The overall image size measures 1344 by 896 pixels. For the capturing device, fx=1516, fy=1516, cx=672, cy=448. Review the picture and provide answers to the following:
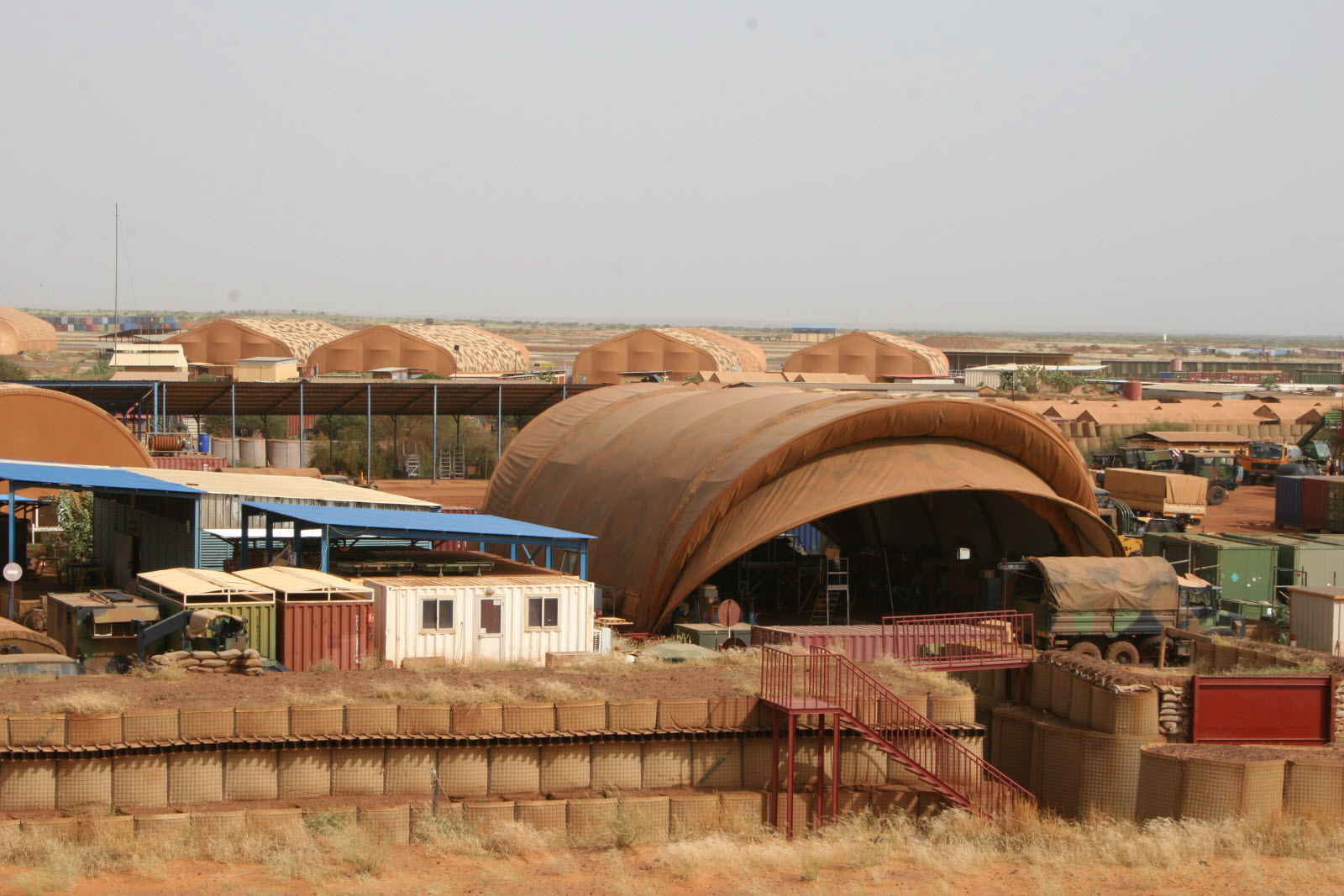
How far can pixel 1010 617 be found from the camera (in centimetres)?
2575

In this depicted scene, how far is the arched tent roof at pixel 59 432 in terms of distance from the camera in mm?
36719

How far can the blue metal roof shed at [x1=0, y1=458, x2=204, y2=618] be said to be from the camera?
25.9 metres

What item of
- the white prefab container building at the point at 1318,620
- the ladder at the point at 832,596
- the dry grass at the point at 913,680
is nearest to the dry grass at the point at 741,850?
the dry grass at the point at 913,680

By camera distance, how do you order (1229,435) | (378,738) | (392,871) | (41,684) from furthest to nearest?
1. (1229,435)
2. (41,684)
3. (378,738)
4. (392,871)

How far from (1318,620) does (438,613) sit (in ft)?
49.2

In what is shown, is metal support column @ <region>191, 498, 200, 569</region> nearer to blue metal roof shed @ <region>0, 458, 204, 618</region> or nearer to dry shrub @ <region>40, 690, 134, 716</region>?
blue metal roof shed @ <region>0, 458, 204, 618</region>

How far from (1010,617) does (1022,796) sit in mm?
6399

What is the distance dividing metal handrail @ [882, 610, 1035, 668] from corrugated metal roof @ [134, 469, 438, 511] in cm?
997

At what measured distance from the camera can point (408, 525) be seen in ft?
79.9

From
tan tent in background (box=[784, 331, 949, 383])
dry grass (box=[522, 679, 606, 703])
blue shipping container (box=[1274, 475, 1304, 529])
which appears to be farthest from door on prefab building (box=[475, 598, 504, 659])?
tan tent in background (box=[784, 331, 949, 383])

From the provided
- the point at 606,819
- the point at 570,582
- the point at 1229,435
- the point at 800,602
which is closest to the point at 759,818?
the point at 606,819

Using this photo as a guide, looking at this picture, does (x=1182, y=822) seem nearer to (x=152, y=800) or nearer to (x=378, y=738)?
(x=378, y=738)

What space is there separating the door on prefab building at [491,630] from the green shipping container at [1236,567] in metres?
15.8

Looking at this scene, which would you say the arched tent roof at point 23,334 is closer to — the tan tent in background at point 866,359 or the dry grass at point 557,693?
the tan tent in background at point 866,359
